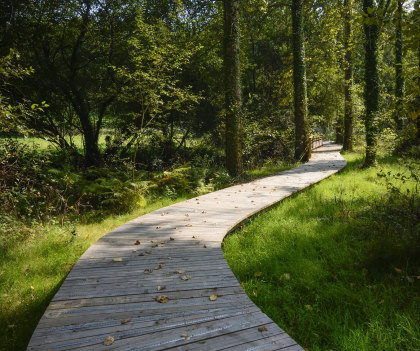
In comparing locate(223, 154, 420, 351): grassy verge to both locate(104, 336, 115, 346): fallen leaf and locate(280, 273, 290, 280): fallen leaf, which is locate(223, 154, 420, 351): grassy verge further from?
locate(104, 336, 115, 346): fallen leaf

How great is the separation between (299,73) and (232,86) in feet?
16.3

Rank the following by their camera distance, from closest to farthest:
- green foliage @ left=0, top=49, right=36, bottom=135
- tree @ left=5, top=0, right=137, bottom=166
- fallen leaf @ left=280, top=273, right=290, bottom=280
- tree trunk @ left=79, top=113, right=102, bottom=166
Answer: fallen leaf @ left=280, top=273, right=290, bottom=280
green foliage @ left=0, top=49, right=36, bottom=135
tree @ left=5, top=0, right=137, bottom=166
tree trunk @ left=79, top=113, right=102, bottom=166

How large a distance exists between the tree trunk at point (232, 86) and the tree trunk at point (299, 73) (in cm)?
456

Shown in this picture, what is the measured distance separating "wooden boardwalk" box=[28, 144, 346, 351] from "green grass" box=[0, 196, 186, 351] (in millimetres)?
618

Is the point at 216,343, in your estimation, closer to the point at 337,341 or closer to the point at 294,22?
the point at 337,341

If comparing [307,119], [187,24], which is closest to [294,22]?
[307,119]

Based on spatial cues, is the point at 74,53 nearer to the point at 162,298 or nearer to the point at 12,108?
the point at 12,108

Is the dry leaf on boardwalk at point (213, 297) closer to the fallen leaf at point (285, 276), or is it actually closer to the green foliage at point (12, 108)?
the fallen leaf at point (285, 276)

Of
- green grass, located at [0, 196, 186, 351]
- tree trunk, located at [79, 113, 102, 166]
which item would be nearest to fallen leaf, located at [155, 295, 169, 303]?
green grass, located at [0, 196, 186, 351]

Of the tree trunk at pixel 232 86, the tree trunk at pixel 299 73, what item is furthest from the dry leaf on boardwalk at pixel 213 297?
the tree trunk at pixel 299 73

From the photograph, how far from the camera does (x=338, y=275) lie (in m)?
3.64

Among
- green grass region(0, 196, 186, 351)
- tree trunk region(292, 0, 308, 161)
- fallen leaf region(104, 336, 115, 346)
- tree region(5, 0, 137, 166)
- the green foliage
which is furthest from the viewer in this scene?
tree trunk region(292, 0, 308, 161)

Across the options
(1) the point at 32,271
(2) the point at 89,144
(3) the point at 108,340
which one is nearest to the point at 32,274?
(1) the point at 32,271

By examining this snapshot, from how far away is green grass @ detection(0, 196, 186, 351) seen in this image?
2991 millimetres
